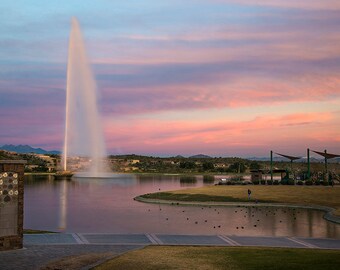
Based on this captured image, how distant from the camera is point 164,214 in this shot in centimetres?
3903

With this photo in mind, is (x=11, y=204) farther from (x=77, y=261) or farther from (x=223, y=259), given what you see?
(x=223, y=259)

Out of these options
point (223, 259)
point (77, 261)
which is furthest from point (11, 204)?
point (223, 259)

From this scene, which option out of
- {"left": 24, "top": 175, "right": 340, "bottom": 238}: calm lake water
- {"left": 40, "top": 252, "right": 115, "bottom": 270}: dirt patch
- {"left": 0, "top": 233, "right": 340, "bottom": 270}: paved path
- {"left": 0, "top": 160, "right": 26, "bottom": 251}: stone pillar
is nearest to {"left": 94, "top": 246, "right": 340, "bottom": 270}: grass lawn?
{"left": 40, "top": 252, "right": 115, "bottom": 270}: dirt patch

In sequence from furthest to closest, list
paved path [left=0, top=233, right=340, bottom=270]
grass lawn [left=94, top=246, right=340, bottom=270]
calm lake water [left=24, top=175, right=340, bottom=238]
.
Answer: calm lake water [left=24, top=175, right=340, bottom=238] < paved path [left=0, top=233, right=340, bottom=270] < grass lawn [left=94, top=246, right=340, bottom=270]

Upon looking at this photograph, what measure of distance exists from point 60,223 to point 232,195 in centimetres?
2448

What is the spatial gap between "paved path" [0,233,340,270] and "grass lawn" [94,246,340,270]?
5.65 feet

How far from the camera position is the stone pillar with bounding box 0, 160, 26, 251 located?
1969cm

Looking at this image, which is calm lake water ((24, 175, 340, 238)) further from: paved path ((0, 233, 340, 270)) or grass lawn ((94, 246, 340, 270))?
grass lawn ((94, 246, 340, 270))

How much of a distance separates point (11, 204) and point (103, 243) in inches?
180

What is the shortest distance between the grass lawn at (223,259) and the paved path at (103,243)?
1.72m

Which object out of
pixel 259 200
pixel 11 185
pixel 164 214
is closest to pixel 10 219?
pixel 11 185

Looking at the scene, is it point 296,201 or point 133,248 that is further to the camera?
point 296,201

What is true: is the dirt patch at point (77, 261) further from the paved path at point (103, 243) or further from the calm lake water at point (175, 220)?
the calm lake water at point (175, 220)

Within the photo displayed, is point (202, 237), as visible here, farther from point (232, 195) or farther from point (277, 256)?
point (232, 195)
